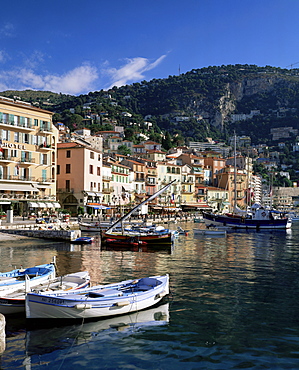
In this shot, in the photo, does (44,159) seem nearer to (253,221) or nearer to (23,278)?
(253,221)

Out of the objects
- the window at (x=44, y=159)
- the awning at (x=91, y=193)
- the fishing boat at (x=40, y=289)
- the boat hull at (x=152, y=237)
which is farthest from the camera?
the awning at (x=91, y=193)

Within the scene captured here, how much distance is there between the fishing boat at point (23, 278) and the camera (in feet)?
53.4

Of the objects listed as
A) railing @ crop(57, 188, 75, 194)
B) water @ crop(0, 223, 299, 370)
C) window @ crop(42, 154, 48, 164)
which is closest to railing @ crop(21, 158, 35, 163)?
window @ crop(42, 154, 48, 164)

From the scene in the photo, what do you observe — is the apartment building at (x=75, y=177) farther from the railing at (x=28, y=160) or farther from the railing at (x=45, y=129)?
the railing at (x=28, y=160)

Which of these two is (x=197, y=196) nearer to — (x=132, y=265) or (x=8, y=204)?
(x=8, y=204)

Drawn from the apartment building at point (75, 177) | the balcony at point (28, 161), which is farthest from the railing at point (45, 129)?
the apartment building at point (75, 177)

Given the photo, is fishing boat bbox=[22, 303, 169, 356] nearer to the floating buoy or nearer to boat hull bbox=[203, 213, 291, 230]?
the floating buoy

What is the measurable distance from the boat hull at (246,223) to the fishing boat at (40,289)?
5100 centimetres

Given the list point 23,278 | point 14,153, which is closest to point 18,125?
point 14,153

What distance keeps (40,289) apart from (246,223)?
5503cm

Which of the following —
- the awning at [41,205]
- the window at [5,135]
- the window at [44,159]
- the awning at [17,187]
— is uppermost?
the window at [5,135]

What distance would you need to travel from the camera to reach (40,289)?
15797mm

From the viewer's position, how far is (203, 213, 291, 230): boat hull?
6631cm

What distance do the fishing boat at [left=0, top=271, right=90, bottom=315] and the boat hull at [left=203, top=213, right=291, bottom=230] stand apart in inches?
2008
